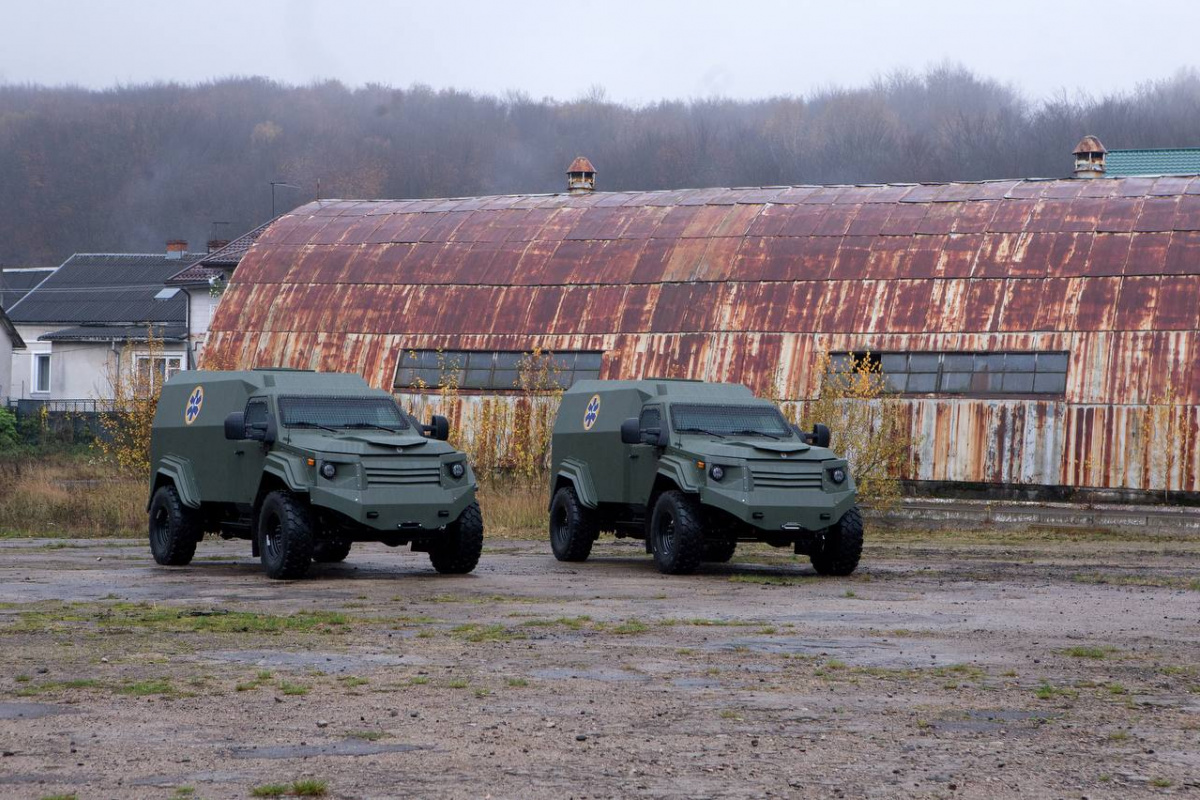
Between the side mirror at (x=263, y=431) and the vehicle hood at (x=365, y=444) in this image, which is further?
the side mirror at (x=263, y=431)

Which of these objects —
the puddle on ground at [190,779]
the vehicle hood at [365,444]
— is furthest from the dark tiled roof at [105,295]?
the puddle on ground at [190,779]

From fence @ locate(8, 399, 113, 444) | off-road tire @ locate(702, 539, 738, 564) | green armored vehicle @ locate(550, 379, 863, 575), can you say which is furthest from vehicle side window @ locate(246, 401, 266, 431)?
fence @ locate(8, 399, 113, 444)

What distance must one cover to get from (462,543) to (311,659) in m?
7.17

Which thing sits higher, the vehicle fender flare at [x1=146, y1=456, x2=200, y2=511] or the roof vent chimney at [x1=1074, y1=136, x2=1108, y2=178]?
the roof vent chimney at [x1=1074, y1=136, x2=1108, y2=178]

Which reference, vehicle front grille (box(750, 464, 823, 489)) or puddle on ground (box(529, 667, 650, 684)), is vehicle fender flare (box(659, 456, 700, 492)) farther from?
puddle on ground (box(529, 667, 650, 684))

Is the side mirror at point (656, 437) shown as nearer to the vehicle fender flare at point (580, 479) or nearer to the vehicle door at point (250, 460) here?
the vehicle fender flare at point (580, 479)

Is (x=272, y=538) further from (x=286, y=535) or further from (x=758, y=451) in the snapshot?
(x=758, y=451)

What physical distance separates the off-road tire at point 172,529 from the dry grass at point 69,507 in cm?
685

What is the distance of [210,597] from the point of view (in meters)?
15.7

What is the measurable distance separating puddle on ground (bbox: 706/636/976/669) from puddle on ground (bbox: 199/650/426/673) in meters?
2.35

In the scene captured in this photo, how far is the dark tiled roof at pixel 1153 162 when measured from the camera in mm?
47344

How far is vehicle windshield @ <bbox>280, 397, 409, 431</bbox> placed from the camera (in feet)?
61.4

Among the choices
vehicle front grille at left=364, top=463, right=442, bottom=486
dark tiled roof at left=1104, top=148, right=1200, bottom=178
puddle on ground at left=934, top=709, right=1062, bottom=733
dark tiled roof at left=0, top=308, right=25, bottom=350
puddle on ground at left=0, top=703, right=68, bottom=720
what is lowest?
puddle on ground at left=0, top=703, right=68, bottom=720

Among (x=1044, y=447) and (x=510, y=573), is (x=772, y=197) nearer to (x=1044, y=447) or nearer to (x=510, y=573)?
(x=1044, y=447)
